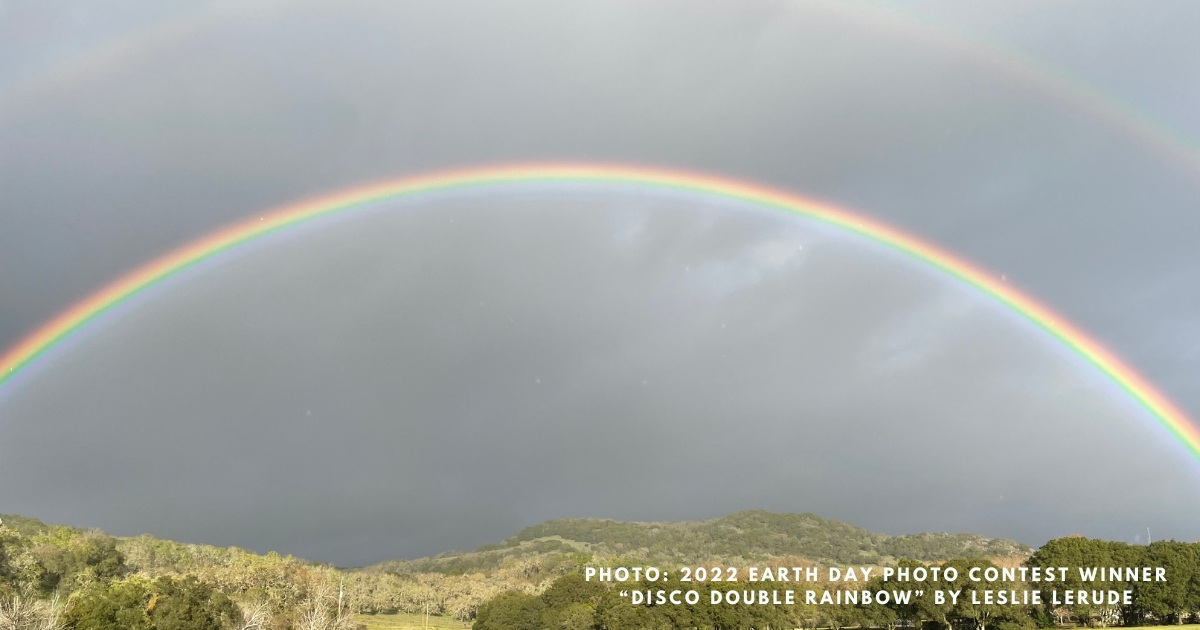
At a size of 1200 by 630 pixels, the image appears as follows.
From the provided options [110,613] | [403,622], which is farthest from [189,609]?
[403,622]

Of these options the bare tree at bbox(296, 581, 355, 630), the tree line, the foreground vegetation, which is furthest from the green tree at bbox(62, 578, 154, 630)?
the tree line

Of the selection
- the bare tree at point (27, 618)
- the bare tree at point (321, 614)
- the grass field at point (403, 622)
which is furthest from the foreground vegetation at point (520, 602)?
the grass field at point (403, 622)

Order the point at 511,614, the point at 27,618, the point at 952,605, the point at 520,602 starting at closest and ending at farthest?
the point at 27,618 < the point at 952,605 < the point at 511,614 < the point at 520,602

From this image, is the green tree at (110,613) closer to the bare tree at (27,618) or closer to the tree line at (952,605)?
the bare tree at (27,618)

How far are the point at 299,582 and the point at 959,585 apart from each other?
91.5m

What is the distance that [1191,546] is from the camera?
103 metres

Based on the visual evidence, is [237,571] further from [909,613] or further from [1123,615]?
[1123,615]

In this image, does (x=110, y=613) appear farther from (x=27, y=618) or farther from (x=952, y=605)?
(x=952, y=605)

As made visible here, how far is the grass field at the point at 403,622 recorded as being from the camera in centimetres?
12619

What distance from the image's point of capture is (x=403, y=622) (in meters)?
139

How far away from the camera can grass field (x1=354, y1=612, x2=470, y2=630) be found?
414 feet

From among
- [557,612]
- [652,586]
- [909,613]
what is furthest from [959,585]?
[557,612]

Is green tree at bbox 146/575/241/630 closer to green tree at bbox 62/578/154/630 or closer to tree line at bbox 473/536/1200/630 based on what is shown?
green tree at bbox 62/578/154/630

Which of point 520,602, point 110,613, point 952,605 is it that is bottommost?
point 520,602
